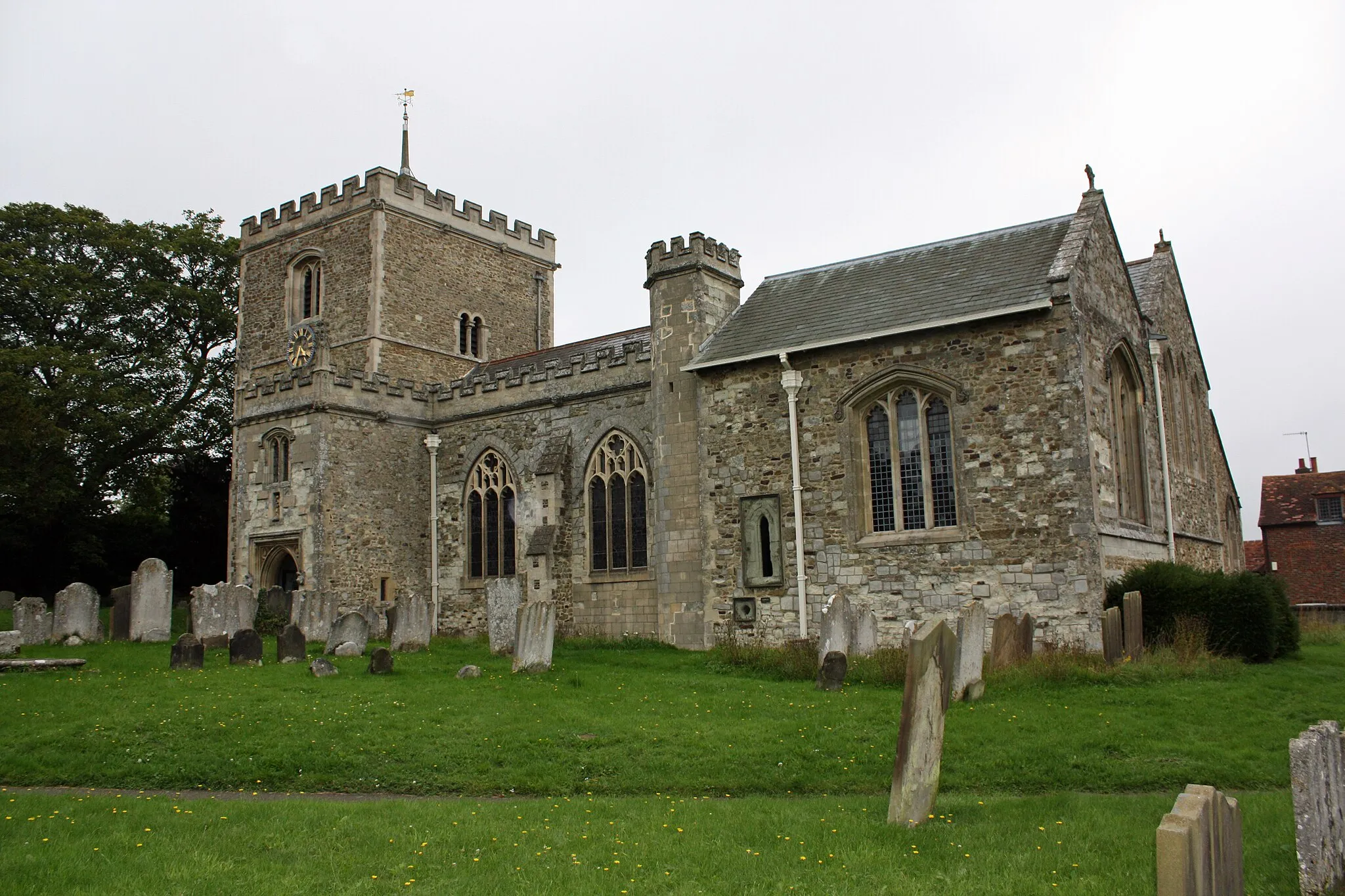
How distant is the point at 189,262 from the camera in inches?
1502

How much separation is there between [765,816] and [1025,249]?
13.7 meters

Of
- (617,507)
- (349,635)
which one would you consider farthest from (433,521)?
(349,635)

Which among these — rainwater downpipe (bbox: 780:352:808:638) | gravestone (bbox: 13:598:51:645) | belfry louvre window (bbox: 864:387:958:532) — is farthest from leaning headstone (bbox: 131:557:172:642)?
belfry louvre window (bbox: 864:387:958:532)

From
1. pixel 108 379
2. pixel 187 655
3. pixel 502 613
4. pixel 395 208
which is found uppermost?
pixel 395 208

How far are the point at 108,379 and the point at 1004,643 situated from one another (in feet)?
100

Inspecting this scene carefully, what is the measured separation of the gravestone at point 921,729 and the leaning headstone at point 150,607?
15907 mm

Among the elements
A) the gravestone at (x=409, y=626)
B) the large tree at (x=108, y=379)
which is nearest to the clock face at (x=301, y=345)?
the large tree at (x=108, y=379)

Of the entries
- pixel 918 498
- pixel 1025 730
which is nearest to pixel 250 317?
pixel 918 498

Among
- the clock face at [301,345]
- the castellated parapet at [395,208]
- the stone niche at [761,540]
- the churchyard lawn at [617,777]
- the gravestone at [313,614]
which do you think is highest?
the castellated parapet at [395,208]

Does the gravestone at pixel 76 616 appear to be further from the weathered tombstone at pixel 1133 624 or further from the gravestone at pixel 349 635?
the weathered tombstone at pixel 1133 624

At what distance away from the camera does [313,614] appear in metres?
20.5

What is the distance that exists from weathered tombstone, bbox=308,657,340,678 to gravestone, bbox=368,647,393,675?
1.61 feet

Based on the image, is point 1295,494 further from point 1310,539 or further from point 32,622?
point 32,622

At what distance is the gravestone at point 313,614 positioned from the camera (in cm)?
2044
